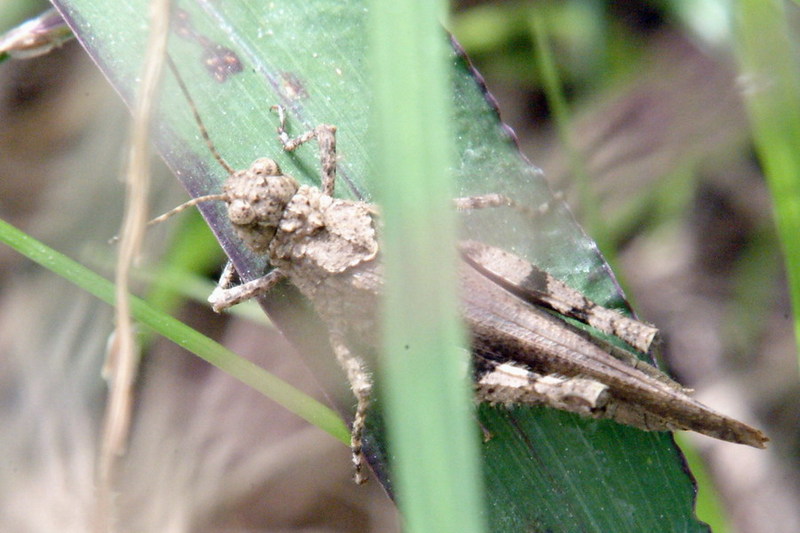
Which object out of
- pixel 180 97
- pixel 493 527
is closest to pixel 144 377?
pixel 180 97

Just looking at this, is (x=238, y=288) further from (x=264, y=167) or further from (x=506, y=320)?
(x=506, y=320)

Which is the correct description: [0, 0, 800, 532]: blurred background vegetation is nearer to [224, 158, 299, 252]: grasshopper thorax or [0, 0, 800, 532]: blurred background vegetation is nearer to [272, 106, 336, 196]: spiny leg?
[224, 158, 299, 252]: grasshopper thorax

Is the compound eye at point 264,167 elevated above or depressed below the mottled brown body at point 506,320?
above

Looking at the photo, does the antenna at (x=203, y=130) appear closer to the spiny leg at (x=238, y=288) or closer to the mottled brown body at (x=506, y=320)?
the mottled brown body at (x=506, y=320)

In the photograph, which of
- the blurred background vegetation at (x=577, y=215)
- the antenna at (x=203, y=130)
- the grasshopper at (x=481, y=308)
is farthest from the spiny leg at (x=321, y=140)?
the blurred background vegetation at (x=577, y=215)

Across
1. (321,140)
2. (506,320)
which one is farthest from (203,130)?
(506,320)

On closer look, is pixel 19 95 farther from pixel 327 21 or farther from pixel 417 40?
pixel 417 40

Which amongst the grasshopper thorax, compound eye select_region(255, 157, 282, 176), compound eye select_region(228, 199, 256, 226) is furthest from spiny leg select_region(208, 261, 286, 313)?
compound eye select_region(255, 157, 282, 176)
